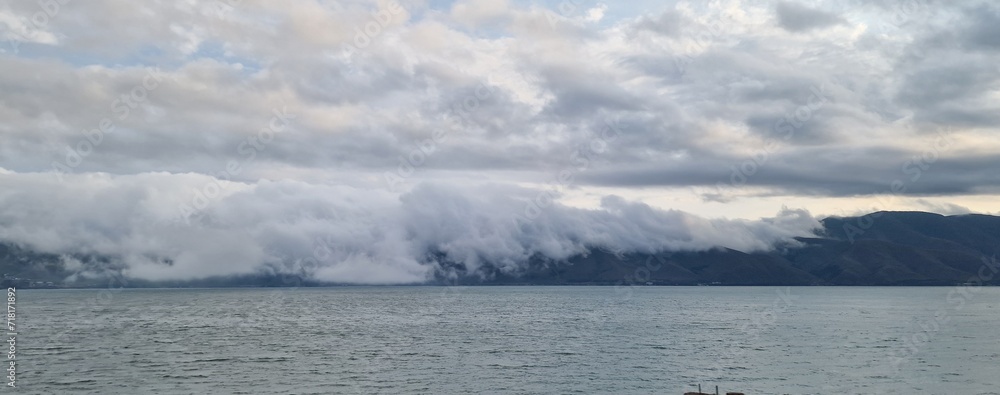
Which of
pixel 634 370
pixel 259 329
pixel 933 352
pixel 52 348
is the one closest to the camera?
pixel 634 370

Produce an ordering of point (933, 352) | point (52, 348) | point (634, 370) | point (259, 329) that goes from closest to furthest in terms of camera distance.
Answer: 1. point (634, 370)
2. point (933, 352)
3. point (52, 348)
4. point (259, 329)

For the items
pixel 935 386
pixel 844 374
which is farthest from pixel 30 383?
pixel 935 386

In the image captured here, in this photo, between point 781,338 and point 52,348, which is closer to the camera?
point 52,348

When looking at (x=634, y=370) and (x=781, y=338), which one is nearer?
(x=634, y=370)

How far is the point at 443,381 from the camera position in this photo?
9344cm

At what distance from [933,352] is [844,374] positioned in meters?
37.2

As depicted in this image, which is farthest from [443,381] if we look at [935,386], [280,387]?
[935,386]

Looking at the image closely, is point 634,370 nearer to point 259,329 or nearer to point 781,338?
point 781,338

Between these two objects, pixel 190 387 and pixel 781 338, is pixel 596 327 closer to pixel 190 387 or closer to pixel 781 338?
pixel 781 338

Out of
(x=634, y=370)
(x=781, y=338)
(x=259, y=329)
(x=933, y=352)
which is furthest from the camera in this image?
(x=259, y=329)

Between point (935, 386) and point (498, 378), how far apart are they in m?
57.2

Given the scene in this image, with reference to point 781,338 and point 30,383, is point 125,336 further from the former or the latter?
point 781,338

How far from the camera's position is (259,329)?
176m

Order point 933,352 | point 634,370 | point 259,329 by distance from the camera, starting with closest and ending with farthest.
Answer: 1. point 634,370
2. point 933,352
3. point 259,329
